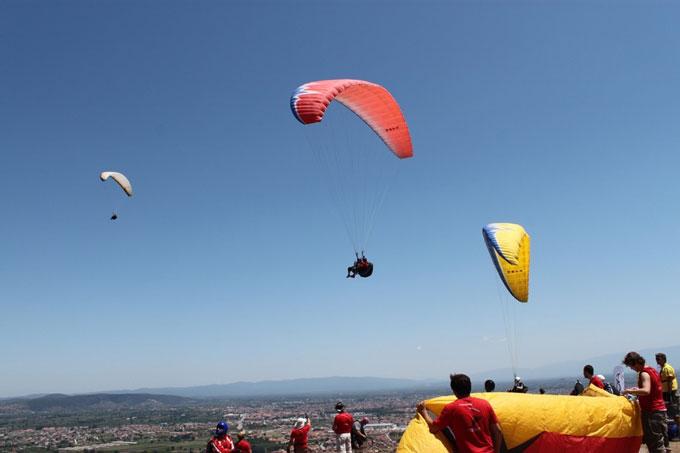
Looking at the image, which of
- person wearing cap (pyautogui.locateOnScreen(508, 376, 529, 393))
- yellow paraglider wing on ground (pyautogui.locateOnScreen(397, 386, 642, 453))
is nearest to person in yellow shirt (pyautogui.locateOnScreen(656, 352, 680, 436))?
person wearing cap (pyautogui.locateOnScreen(508, 376, 529, 393))

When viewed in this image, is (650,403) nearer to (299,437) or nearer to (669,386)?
(669,386)

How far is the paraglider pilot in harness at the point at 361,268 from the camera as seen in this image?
19409mm

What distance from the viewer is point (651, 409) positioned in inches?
298

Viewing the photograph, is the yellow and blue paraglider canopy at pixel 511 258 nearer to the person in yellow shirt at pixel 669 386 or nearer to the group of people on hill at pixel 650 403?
the person in yellow shirt at pixel 669 386

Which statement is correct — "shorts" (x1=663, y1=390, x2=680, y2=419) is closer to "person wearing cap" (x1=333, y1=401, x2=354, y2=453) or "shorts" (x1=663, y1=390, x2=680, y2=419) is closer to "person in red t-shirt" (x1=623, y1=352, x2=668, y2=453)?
"person in red t-shirt" (x1=623, y1=352, x2=668, y2=453)

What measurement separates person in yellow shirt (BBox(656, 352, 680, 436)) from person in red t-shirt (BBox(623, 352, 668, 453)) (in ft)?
9.16

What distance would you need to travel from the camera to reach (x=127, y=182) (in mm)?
28953

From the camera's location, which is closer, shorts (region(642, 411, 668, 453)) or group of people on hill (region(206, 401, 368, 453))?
shorts (region(642, 411, 668, 453))

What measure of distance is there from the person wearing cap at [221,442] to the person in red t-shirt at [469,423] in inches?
210

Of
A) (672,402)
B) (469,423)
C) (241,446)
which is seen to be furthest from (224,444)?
(672,402)

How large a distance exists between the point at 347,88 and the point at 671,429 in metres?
12.7

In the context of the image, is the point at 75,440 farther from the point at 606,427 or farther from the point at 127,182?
the point at 606,427

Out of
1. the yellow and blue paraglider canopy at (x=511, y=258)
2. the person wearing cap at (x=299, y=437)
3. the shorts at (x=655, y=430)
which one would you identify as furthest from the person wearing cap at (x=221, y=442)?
the yellow and blue paraglider canopy at (x=511, y=258)

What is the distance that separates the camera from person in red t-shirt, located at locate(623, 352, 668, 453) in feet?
24.6
